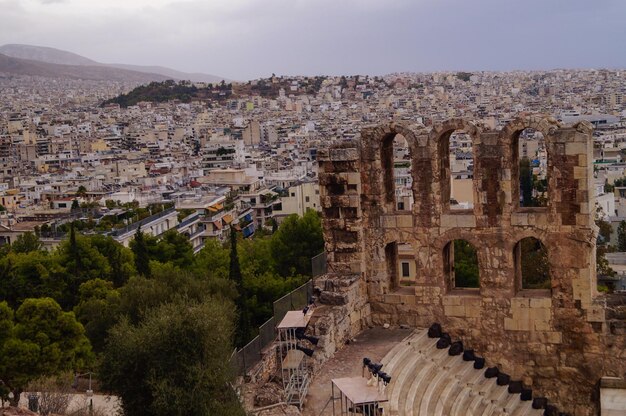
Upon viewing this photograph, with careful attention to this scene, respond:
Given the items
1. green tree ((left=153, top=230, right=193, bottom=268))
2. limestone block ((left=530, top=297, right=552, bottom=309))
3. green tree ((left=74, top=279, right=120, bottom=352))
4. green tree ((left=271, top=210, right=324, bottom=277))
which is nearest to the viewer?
limestone block ((left=530, top=297, right=552, bottom=309))

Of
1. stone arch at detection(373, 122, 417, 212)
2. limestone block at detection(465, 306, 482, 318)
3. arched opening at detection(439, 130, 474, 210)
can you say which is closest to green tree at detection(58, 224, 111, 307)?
arched opening at detection(439, 130, 474, 210)

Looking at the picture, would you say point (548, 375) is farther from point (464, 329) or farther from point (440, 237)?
point (440, 237)

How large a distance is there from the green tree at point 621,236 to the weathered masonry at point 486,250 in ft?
145

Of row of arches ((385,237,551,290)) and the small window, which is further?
the small window

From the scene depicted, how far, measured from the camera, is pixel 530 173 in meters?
59.5

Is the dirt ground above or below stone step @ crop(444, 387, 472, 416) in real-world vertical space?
above

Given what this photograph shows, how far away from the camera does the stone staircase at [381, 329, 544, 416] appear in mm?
17234

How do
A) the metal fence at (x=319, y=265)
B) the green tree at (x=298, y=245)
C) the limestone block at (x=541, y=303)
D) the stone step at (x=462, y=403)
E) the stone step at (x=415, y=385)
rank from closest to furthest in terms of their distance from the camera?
1. the stone step at (x=415, y=385)
2. the stone step at (x=462, y=403)
3. the limestone block at (x=541, y=303)
4. the metal fence at (x=319, y=265)
5. the green tree at (x=298, y=245)

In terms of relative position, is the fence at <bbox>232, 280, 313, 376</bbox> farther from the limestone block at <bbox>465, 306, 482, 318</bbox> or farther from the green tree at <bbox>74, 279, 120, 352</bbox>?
the green tree at <bbox>74, 279, 120, 352</bbox>

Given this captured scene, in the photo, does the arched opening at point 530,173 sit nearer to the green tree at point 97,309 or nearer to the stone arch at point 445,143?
the stone arch at point 445,143

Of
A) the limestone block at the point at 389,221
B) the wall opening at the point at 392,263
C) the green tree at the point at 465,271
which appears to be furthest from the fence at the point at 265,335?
the green tree at the point at 465,271

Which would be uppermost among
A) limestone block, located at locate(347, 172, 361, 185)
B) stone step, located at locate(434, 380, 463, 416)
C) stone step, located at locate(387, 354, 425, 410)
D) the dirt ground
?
limestone block, located at locate(347, 172, 361, 185)

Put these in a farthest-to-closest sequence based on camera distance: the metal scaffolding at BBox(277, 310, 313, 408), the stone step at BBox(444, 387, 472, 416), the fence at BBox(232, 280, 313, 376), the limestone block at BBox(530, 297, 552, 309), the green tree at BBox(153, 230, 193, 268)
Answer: the green tree at BBox(153, 230, 193, 268) < the limestone block at BBox(530, 297, 552, 309) < the fence at BBox(232, 280, 313, 376) < the stone step at BBox(444, 387, 472, 416) < the metal scaffolding at BBox(277, 310, 313, 408)

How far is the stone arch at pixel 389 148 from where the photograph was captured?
20.0m
